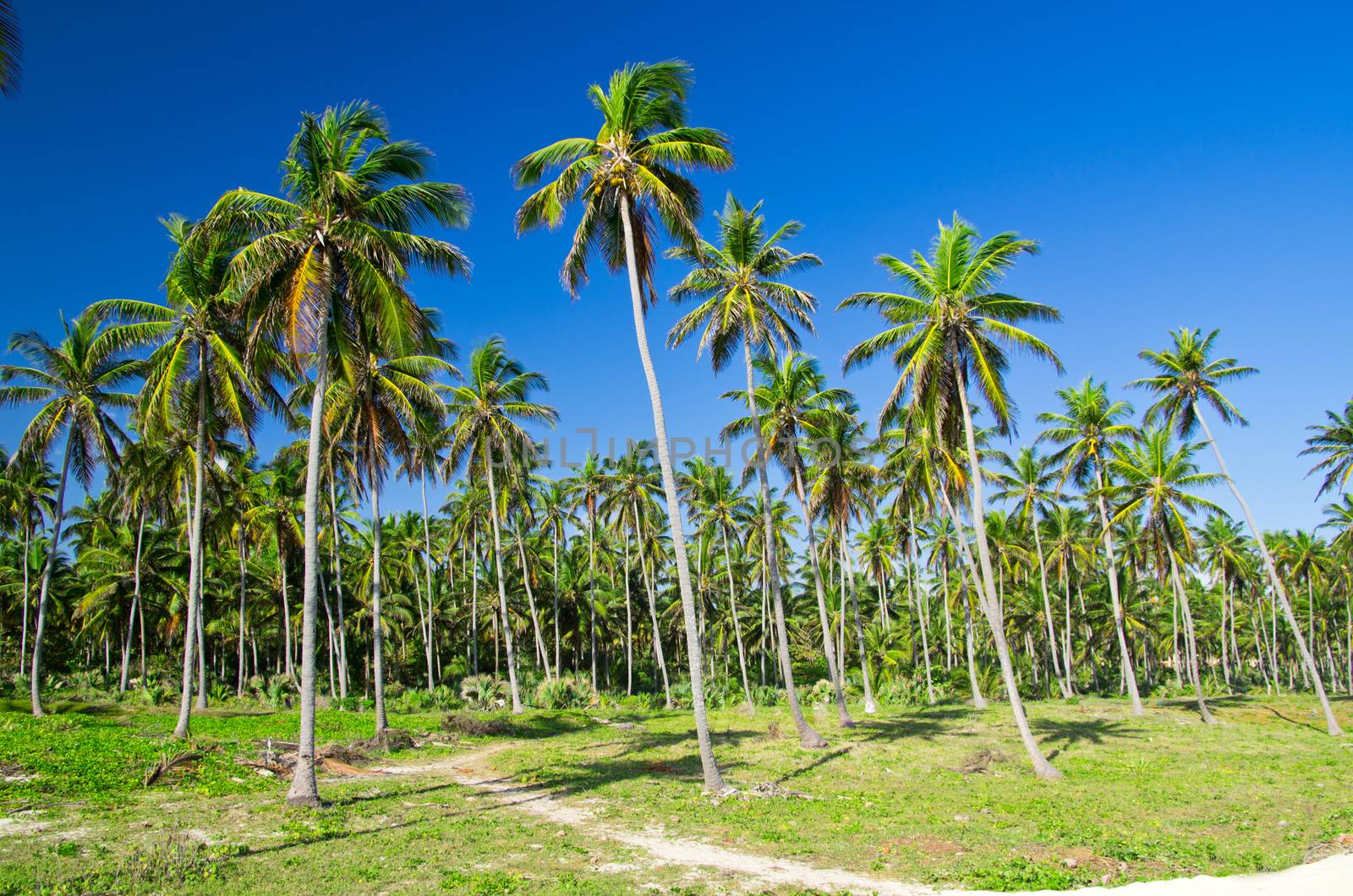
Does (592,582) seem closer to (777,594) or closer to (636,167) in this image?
(777,594)

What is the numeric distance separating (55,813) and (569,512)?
34.2 meters

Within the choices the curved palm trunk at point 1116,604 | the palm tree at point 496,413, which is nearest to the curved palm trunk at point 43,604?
the palm tree at point 496,413

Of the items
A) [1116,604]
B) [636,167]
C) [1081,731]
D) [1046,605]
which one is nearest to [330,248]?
[636,167]

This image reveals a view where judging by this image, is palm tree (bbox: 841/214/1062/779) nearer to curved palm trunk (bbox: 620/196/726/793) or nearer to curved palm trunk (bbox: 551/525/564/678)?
curved palm trunk (bbox: 620/196/726/793)

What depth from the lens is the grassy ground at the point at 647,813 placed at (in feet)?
30.7

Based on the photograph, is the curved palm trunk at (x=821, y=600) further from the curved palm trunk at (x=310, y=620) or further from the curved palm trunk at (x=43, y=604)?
the curved palm trunk at (x=43, y=604)

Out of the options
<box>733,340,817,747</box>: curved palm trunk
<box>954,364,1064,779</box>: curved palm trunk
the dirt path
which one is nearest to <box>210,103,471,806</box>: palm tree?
the dirt path

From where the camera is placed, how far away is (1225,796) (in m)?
15.6

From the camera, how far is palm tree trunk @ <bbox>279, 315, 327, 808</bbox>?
41.7 ft

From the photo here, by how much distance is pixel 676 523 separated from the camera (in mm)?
Result: 15859

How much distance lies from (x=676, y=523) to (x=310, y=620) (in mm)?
7170

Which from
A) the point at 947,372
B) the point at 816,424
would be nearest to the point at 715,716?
the point at 816,424

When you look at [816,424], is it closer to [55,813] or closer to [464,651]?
[55,813]

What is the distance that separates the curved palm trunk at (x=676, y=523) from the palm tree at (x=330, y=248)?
12.6ft
